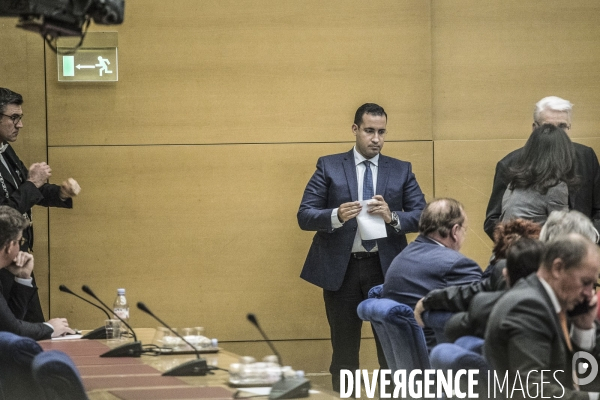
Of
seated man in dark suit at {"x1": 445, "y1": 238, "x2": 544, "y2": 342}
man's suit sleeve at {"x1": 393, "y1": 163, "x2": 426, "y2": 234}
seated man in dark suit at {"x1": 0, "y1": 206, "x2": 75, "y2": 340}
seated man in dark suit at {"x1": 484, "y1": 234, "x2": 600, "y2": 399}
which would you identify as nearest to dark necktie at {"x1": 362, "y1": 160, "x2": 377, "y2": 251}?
man's suit sleeve at {"x1": 393, "y1": 163, "x2": 426, "y2": 234}

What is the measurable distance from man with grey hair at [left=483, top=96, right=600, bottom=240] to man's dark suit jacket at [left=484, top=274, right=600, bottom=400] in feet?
7.79

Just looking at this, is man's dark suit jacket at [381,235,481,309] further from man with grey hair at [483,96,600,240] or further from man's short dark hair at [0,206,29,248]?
man's short dark hair at [0,206,29,248]

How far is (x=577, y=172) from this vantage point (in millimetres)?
5109

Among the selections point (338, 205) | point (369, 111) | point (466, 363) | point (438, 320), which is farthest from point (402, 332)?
point (369, 111)

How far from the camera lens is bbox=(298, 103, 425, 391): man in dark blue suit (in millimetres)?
5668

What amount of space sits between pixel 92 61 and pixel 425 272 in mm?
3110

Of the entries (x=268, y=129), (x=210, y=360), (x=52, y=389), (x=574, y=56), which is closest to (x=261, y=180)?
(x=268, y=129)

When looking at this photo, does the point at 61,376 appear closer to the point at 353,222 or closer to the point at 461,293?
the point at 461,293

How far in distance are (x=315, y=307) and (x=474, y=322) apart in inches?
129

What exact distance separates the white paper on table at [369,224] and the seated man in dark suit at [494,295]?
194cm

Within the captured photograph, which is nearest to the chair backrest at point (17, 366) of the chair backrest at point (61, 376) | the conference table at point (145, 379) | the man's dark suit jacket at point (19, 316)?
the conference table at point (145, 379)

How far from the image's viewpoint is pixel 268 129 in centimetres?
656

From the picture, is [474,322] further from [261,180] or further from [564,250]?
[261,180]

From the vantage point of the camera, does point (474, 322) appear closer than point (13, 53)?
Yes
